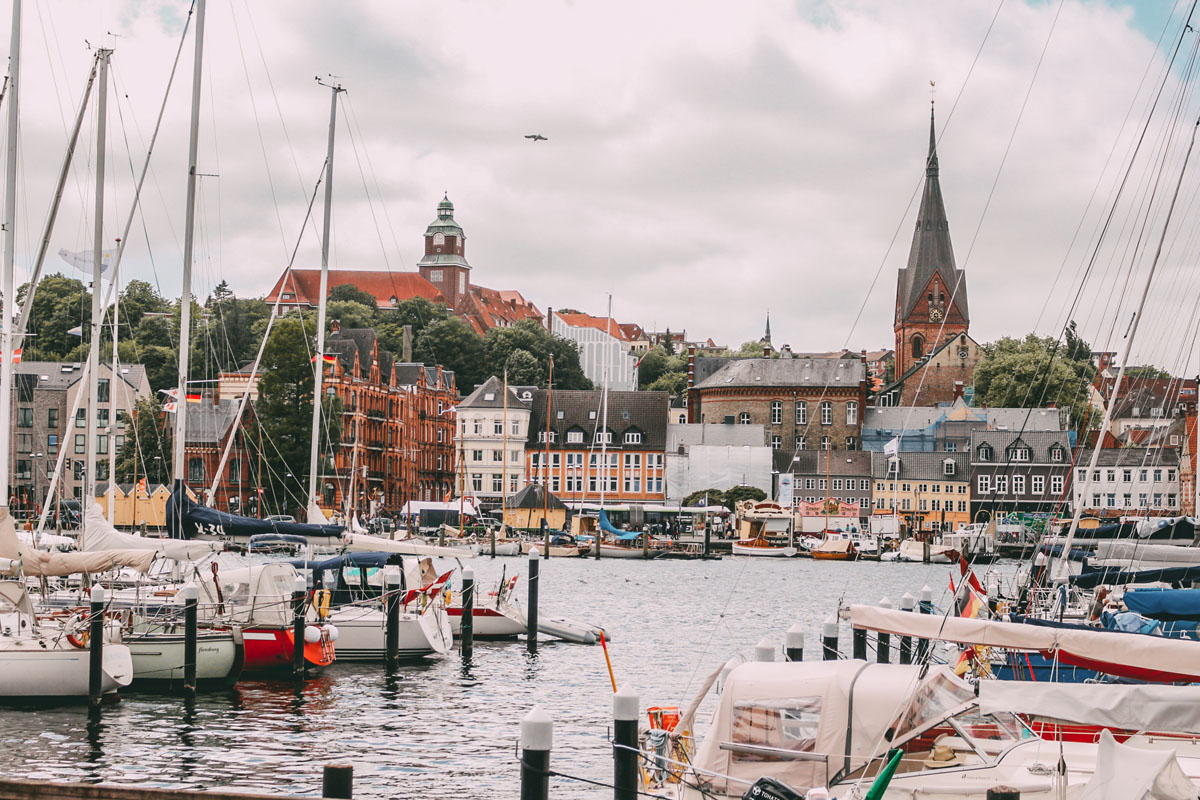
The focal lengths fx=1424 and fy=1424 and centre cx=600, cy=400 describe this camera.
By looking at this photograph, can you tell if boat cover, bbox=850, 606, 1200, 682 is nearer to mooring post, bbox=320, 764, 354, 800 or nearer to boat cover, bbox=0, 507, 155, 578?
mooring post, bbox=320, 764, 354, 800

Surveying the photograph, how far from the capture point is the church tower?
183 m

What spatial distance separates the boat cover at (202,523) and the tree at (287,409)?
Result: 2432 inches

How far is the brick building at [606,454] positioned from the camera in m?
139

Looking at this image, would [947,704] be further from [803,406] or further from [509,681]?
[803,406]

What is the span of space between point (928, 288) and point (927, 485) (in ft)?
165

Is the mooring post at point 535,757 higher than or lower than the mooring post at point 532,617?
higher

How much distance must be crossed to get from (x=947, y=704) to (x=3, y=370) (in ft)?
81.0

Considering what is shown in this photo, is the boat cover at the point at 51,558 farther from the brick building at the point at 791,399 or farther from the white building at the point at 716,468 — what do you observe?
the brick building at the point at 791,399

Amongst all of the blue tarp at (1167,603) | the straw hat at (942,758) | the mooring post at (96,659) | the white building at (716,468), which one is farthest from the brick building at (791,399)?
the straw hat at (942,758)

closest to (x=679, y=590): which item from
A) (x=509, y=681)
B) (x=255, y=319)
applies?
(x=509, y=681)

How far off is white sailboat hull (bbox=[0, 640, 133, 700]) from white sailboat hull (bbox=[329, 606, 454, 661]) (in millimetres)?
8266

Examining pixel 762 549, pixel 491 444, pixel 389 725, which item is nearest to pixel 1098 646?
pixel 389 725

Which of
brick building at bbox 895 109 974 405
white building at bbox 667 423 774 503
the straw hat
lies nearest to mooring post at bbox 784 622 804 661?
the straw hat

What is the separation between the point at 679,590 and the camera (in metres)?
72.2
